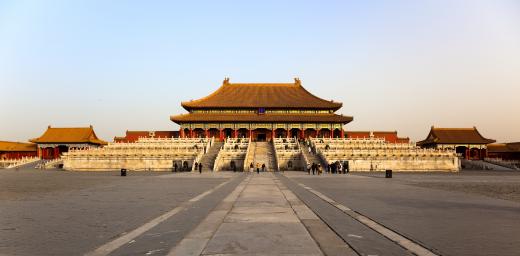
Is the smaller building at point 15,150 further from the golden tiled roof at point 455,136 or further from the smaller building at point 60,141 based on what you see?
the golden tiled roof at point 455,136

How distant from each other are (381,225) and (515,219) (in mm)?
3688

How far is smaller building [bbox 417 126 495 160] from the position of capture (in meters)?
75.6

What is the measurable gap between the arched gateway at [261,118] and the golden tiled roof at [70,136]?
66.7 feet

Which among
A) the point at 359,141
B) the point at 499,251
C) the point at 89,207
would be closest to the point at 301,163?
the point at 359,141

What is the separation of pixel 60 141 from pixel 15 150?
7725 mm

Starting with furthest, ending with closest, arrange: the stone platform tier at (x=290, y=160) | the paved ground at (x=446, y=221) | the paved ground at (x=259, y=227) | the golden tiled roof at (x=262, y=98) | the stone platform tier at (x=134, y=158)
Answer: the golden tiled roof at (x=262, y=98) < the stone platform tier at (x=134, y=158) < the stone platform tier at (x=290, y=160) < the paved ground at (x=446, y=221) < the paved ground at (x=259, y=227)

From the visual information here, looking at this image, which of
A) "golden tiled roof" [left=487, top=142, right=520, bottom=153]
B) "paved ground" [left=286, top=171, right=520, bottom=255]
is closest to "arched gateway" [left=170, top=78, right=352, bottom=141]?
"golden tiled roof" [left=487, top=142, right=520, bottom=153]

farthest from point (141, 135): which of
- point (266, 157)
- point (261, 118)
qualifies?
point (266, 157)

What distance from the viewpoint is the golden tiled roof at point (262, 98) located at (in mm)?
71438

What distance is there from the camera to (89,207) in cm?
1300

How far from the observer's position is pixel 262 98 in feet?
246

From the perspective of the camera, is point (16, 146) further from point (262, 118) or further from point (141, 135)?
point (262, 118)

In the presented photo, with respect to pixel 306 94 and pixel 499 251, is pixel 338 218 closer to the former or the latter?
pixel 499 251

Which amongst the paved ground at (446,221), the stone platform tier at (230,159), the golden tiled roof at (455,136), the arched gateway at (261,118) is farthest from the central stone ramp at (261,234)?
the golden tiled roof at (455,136)
